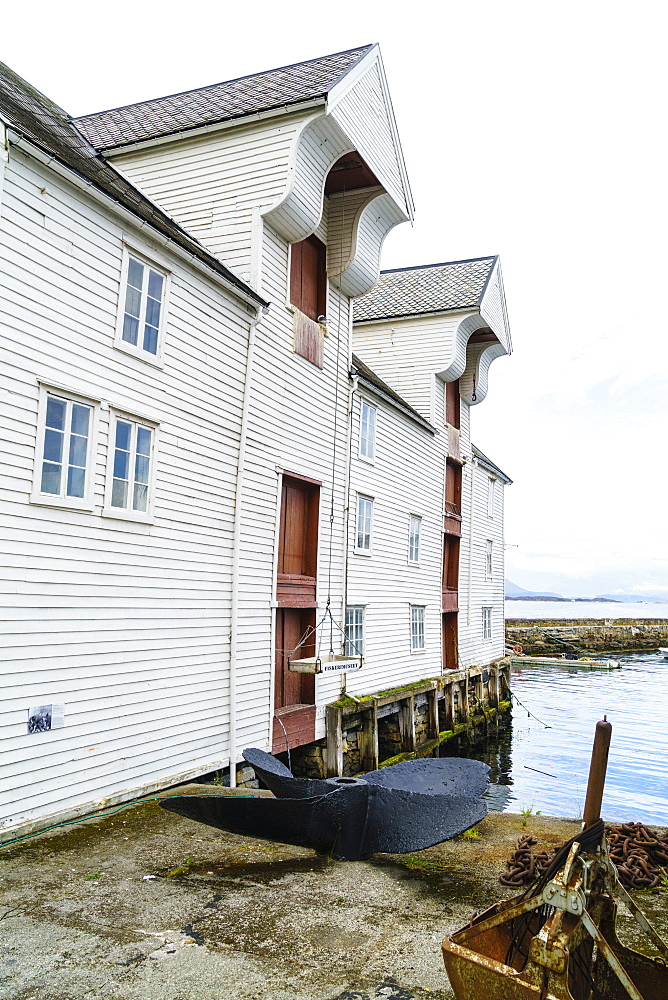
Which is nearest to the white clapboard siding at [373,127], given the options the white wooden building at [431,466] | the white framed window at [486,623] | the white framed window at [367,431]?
the white framed window at [367,431]

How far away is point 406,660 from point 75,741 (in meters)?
13.7

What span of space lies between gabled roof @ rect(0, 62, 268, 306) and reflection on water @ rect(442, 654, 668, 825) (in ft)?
48.0

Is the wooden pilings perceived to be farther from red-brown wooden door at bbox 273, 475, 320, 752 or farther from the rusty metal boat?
the rusty metal boat

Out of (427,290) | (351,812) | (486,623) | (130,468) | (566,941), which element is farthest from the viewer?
(486,623)

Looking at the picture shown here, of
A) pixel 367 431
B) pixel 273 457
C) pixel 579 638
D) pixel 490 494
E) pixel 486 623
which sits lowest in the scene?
pixel 579 638

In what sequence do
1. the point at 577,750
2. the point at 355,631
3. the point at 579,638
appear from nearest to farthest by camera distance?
the point at 355,631 → the point at 577,750 → the point at 579,638

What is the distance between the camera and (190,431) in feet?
37.8

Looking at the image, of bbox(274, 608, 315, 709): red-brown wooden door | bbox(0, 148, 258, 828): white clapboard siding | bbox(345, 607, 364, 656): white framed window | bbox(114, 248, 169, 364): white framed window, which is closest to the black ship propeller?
bbox(0, 148, 258, 828): white clapboard siding

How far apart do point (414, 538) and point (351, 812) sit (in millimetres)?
16017

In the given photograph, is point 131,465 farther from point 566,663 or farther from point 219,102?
point 566,663

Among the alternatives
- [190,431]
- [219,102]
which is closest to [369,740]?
[190,431]

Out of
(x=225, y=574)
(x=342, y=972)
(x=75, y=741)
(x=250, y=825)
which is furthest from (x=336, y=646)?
(x=342, y=972)

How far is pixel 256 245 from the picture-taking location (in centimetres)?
1359

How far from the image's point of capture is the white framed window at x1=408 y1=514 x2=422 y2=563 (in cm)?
2231
